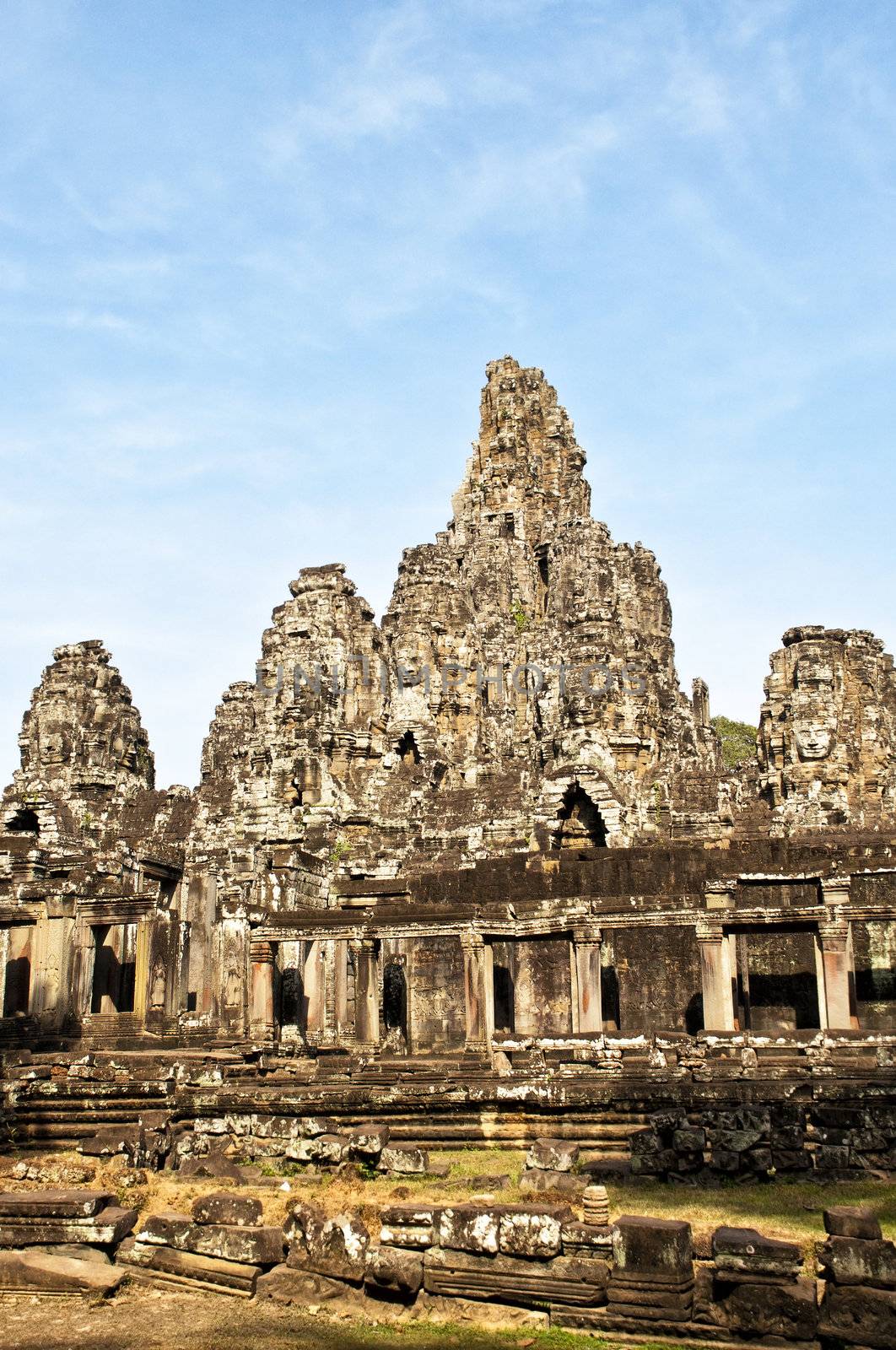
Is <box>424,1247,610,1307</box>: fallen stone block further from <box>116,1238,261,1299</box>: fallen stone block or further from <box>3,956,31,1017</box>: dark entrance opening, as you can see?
<box>3,956,31,1017</box>: dark entrance opening

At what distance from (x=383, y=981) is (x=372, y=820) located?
6.41 meters

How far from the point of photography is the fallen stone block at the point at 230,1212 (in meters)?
10.4

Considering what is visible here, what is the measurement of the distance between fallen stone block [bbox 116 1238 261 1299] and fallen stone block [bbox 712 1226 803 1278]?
358 cm

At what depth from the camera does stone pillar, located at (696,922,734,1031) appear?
22562 mm

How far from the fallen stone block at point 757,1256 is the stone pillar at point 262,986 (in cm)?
1714

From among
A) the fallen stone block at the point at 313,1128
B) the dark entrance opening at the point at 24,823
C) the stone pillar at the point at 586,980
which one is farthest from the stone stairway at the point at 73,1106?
the dark entrance opening at the point at 24,823

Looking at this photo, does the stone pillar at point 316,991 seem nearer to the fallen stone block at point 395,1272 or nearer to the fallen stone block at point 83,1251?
the fallen stone block at point 83,1251

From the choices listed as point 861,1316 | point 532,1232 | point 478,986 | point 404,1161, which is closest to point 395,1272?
point 532,1232

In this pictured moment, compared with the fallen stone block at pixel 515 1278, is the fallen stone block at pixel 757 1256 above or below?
above

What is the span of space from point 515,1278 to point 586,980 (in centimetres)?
1453

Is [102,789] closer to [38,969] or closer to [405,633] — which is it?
[405,633]

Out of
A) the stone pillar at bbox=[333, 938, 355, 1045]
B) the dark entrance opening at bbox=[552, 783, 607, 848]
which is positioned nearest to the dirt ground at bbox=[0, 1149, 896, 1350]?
the stone pillar at bbox=[333, 938, 355, 1045]

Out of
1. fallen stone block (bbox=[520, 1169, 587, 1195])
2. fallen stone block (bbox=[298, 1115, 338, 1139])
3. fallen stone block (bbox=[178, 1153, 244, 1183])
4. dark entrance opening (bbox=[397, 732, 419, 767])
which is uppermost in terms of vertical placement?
dark entrance opening (bbox=[397, 732, 419, 767])

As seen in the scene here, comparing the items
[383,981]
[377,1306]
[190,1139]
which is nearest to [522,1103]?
[190,1139]
